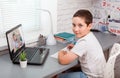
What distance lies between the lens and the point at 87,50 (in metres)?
1.56

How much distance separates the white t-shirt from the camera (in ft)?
5.05

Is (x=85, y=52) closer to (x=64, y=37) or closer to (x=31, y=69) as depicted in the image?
(x=31, y=69)

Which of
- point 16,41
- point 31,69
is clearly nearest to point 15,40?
point 16,41

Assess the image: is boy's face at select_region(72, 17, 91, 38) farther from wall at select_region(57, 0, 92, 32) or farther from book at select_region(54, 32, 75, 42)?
wall at select_region(57, 0, 92, 32)

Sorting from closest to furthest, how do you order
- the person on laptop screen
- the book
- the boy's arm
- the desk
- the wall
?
the desk
the boy's arm
the person on laptop screen
the book
the wall

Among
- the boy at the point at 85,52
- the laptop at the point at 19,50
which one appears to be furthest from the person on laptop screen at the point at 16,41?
the boy at the point at 85,52

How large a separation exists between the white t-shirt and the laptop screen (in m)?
0.48

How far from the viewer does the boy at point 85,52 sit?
1.54m

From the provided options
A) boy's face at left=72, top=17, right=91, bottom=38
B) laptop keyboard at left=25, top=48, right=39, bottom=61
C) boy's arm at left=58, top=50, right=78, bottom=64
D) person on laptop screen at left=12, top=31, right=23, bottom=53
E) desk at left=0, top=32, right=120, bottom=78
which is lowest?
desk at left=0, top=32, right=120, bottom=78

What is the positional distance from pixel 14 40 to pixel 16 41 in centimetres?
4

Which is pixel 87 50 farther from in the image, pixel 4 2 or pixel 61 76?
→ pixel 4 2

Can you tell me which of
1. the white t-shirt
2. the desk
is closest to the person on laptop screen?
the desk

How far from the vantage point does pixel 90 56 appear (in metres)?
1.59

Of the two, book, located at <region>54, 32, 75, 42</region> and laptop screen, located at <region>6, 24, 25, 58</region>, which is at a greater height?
laptop screen, located at <region>6, 24, 25, 58</region>
